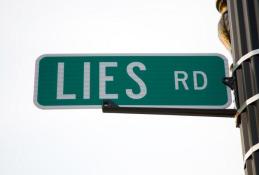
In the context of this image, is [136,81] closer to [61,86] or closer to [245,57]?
[61,86]

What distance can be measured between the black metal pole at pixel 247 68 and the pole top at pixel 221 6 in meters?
0.15

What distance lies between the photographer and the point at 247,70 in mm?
2994

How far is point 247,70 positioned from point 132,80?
1054 mm

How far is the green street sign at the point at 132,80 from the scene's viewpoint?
3.74 metres

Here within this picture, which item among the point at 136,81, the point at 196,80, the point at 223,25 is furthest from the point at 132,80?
the point at 223,25

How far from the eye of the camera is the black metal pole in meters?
2.81

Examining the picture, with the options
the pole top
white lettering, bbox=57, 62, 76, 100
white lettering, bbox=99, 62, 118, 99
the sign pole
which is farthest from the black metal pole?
white lettering, bbox=57, 62, 76, 100

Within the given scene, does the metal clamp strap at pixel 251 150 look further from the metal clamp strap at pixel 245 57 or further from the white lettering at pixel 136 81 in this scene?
the white lettering at pixel 136 81

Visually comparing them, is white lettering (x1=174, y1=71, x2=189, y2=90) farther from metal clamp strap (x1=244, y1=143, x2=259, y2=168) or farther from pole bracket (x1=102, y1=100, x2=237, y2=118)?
metal clamp strap (x1=244, y1=143, x2=259, y2=168)

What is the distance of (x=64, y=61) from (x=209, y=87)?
3.23 ft

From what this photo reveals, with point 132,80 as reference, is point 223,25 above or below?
above

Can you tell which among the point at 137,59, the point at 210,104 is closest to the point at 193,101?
the point at 210,104

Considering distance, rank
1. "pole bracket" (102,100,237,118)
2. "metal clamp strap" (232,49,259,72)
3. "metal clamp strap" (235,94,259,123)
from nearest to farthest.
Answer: "metal clamp strap" (235,94,259,123) → "metal clamp strap" (232,49,259,72) → "pole bracket" (102,100,237,118)

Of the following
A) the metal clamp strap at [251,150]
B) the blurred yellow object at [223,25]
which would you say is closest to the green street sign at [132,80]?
the blurred yellow object at [223,25]
